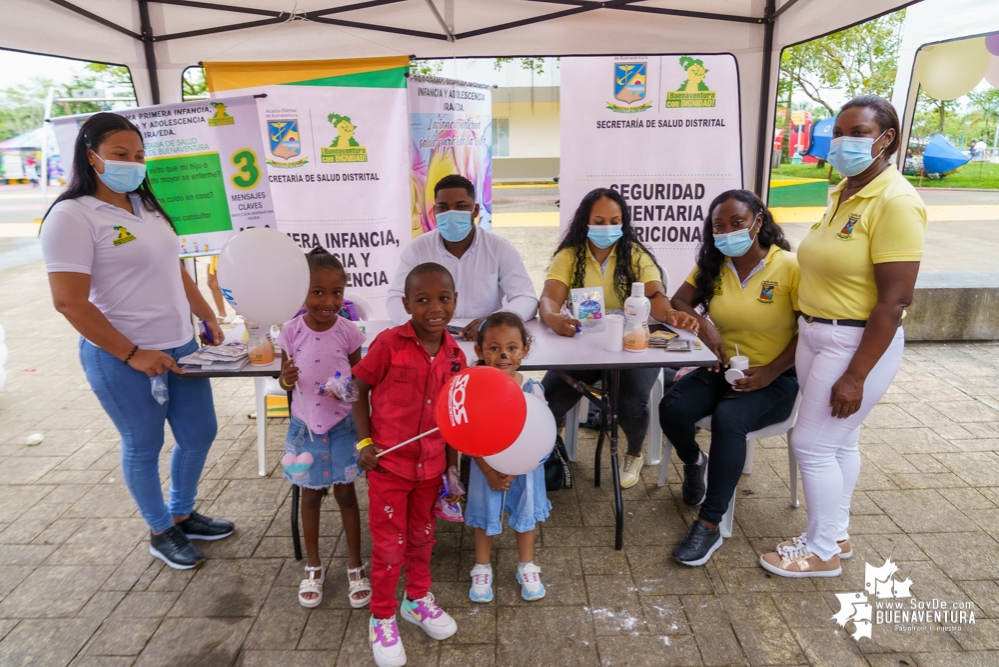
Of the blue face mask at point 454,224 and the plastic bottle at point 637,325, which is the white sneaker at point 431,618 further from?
the blue face mask at point 454,224

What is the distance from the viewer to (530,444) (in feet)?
6.75

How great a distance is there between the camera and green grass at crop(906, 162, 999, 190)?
1962 centimetres

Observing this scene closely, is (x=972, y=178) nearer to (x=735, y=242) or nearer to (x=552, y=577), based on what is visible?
(x=735, y=242)

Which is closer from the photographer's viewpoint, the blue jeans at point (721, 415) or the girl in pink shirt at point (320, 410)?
the girl in pink shirt at point (320, 410)

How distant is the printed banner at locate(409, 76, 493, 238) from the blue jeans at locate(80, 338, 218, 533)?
2.08 metres

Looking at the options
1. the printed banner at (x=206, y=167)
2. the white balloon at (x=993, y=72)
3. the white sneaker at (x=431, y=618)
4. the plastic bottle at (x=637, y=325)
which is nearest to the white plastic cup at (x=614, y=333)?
the plastic bottle at (x=637, y=325)

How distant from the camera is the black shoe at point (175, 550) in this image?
107 inches

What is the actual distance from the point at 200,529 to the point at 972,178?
85.4ft

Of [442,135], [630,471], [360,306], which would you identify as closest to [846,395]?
[630,471]

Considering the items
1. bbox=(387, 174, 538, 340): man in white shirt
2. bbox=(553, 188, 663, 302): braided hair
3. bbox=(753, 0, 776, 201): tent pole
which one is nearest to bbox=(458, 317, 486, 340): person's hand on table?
bbox=(387, 174, 538, 340): man in white shirt

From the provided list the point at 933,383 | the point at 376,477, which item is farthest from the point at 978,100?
the point at 376,477

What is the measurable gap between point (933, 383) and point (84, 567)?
539 cm

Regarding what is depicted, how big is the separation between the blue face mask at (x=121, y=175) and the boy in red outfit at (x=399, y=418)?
1172 mm

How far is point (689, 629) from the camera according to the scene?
230 cm
